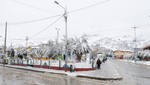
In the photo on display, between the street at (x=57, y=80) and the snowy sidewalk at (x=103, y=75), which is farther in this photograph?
the snowy sidewalk at (x=103, y=75)

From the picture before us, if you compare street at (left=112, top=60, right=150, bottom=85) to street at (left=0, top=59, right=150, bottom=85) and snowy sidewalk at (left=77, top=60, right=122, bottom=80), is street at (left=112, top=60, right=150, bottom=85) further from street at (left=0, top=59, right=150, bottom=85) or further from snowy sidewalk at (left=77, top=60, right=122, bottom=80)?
snowy sidewalk at (left=77, top=60, right=122, bottom=80)

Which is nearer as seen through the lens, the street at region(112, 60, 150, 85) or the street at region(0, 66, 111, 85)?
the street at region(0, 66, 111, 85)

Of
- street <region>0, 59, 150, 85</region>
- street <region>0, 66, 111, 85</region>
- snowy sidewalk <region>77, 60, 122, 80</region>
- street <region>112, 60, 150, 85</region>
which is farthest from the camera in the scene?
snowy sidewalk <region>77, 60, 122, 80</region>

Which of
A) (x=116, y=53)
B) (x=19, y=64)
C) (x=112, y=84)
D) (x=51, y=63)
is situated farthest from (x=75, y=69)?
(x=116, y=53)

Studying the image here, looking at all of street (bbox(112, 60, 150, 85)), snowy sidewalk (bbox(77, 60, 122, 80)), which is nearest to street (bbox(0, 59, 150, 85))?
street (bbox(112, 60, 150, 85))

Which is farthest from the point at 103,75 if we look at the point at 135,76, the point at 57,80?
the point at 57,80

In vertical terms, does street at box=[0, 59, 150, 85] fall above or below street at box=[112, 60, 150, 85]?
above

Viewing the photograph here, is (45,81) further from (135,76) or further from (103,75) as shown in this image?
(135,76)

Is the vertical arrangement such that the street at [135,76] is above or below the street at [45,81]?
below

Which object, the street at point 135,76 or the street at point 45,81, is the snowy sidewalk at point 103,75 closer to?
the street at point 135,76

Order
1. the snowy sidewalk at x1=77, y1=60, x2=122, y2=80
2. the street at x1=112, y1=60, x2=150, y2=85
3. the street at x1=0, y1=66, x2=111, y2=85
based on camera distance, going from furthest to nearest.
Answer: the snowy sidewalk at x1=77, y1=60, x2=122, y2=80, the street at x1=112, y1=60, x2=150, y2=85, the street at x1=0, y1=66, x2=111, y2=85

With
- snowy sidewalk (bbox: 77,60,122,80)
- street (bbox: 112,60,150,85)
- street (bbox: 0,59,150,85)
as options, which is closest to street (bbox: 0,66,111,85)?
street (bbox: 0,59,150,85)

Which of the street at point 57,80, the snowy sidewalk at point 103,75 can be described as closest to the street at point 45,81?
the street at point 57,80

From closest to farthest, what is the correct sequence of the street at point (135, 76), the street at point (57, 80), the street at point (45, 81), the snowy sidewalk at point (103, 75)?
the street at point (45, 81)
the street at point (57, 80)
the street at point (135, 76)
the snowy sidewalk at point (103, 75)
